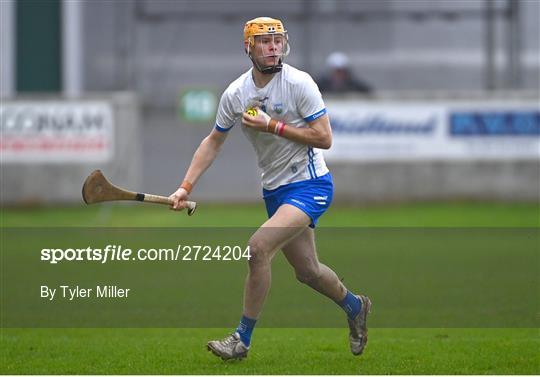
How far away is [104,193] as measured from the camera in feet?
25.5

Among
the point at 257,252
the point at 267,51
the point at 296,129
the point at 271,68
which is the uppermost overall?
the point at 267,51

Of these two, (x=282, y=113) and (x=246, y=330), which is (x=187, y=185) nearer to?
(x=282, y=113)

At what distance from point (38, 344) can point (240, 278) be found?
4.55 metres

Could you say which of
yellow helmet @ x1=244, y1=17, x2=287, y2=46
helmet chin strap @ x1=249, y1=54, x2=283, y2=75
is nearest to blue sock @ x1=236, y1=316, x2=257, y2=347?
helmet chin strap @ x1=249, y1=54, x2=283, y2=75

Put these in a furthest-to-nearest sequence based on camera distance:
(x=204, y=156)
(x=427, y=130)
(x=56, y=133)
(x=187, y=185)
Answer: (x=427, y=130)
(x=56, y=133)
(x=204, y=156)
(x=187, y=185)

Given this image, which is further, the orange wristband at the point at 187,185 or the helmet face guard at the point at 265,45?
the orange wristband at the point at 187,185

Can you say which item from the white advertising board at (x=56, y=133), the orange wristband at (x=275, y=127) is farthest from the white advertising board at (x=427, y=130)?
the orange wristband at (x=275, y=127)

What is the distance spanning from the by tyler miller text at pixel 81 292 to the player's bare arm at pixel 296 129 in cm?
334

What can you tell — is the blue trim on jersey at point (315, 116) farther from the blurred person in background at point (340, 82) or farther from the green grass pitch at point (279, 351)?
the blurred person in background at point (340, 82)

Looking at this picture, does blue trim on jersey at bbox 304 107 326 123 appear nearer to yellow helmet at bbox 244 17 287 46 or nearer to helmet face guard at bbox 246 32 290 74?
helmet face guard at bbox 246 32 290 74

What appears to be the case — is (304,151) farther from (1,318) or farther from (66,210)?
(66,210)

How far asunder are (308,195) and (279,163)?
294 millimetres

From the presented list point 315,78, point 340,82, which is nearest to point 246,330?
point 340,82

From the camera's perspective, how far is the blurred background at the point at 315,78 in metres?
21.0
